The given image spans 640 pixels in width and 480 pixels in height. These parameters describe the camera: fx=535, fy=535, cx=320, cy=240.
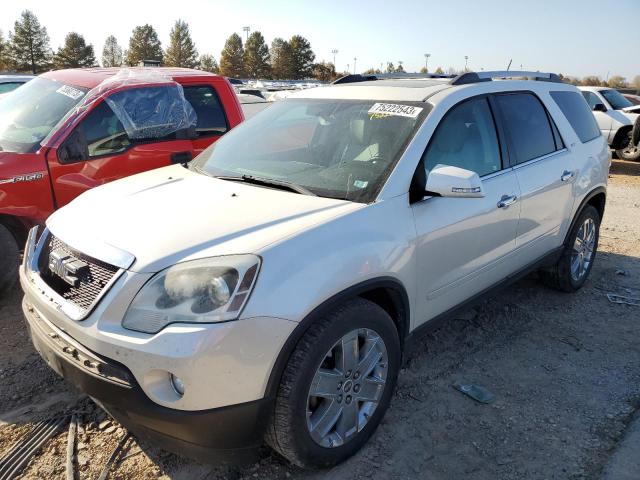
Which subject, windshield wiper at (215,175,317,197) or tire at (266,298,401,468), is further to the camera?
windshield wiper at (215,175,317,197)

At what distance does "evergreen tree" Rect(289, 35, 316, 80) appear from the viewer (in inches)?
3268

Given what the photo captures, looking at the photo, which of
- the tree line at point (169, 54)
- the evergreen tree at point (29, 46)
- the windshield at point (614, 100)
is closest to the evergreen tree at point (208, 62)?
the tree line at point (169, 54)

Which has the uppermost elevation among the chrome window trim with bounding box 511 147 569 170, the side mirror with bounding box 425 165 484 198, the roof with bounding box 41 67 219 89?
the roof with bounding box 41 67 219 89

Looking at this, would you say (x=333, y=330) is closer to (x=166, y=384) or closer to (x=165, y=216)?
(x=166, y=384)

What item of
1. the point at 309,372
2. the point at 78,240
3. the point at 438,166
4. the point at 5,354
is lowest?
the point at 5,354

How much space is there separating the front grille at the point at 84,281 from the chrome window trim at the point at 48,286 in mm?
17

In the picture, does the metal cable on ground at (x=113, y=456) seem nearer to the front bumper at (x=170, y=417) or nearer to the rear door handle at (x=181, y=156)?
the front bumper at (x=170, y=417)

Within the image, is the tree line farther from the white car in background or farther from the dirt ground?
the dirt ground

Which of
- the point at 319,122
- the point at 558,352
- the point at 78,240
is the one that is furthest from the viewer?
the point at 558,352

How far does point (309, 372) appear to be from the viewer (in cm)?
224

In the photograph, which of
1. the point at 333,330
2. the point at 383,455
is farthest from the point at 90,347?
the point at 383,455

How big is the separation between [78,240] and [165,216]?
1.33 ft

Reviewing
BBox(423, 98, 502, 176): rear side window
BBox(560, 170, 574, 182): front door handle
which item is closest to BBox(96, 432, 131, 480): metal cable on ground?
BBox(423, 98, 502, 176): rear side window

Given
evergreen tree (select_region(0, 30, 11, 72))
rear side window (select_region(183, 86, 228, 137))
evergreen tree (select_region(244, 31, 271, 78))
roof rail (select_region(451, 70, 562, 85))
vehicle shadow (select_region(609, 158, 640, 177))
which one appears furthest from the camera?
evergreen tree (select_region(244, 31, 271, 78))
